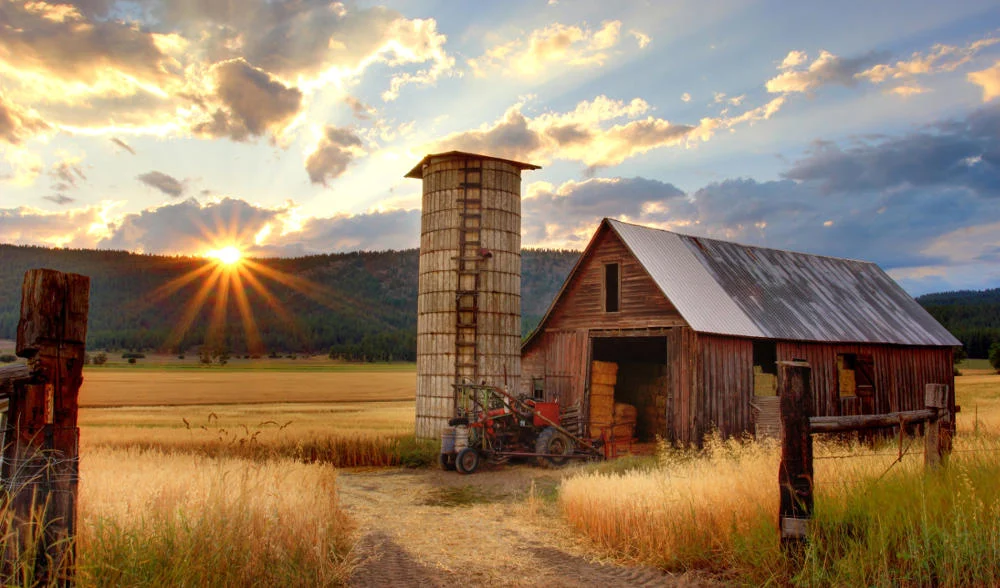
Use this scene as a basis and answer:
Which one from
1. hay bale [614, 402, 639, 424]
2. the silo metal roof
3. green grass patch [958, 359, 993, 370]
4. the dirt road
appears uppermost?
the silo metal roof

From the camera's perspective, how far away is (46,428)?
566cm

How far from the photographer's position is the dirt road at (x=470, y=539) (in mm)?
8914

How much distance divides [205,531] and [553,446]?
1390 centimetres

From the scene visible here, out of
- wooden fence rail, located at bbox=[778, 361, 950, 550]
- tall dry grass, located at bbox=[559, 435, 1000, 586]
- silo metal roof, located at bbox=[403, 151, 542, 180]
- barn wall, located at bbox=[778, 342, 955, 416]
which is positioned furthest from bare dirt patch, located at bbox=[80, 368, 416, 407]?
wooden fence rail, located at bbox=[778, 361, 950, 550]

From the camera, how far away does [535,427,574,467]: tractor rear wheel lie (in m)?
19.9

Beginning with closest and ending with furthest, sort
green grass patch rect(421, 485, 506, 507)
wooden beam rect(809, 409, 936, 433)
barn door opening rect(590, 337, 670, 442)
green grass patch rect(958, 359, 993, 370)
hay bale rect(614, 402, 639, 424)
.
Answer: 1. wooden beam rect(809, 409, 936, 433)
2. green grass patch rect(421, 485, 506, 507)
3. hay bale rect(614, 402, 639, 424)
4. barn door opening rect(590, 337, 670, 442)
5. green grass patch rect(958, 359, 993, 370)

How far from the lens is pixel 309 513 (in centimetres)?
877

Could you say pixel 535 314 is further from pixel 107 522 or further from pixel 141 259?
pixel 107 522

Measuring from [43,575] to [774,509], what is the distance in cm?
737

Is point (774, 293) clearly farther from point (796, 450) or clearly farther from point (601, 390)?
point (796, 450)

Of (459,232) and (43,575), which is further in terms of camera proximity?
(459,232)

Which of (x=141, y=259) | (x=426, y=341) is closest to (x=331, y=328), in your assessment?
(x=141, y=259)

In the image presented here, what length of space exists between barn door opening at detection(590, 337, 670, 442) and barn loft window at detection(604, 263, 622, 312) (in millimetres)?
1824

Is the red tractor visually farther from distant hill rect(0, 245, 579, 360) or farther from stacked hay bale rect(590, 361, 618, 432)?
distant hill rect(0, 245, 579, 360)
